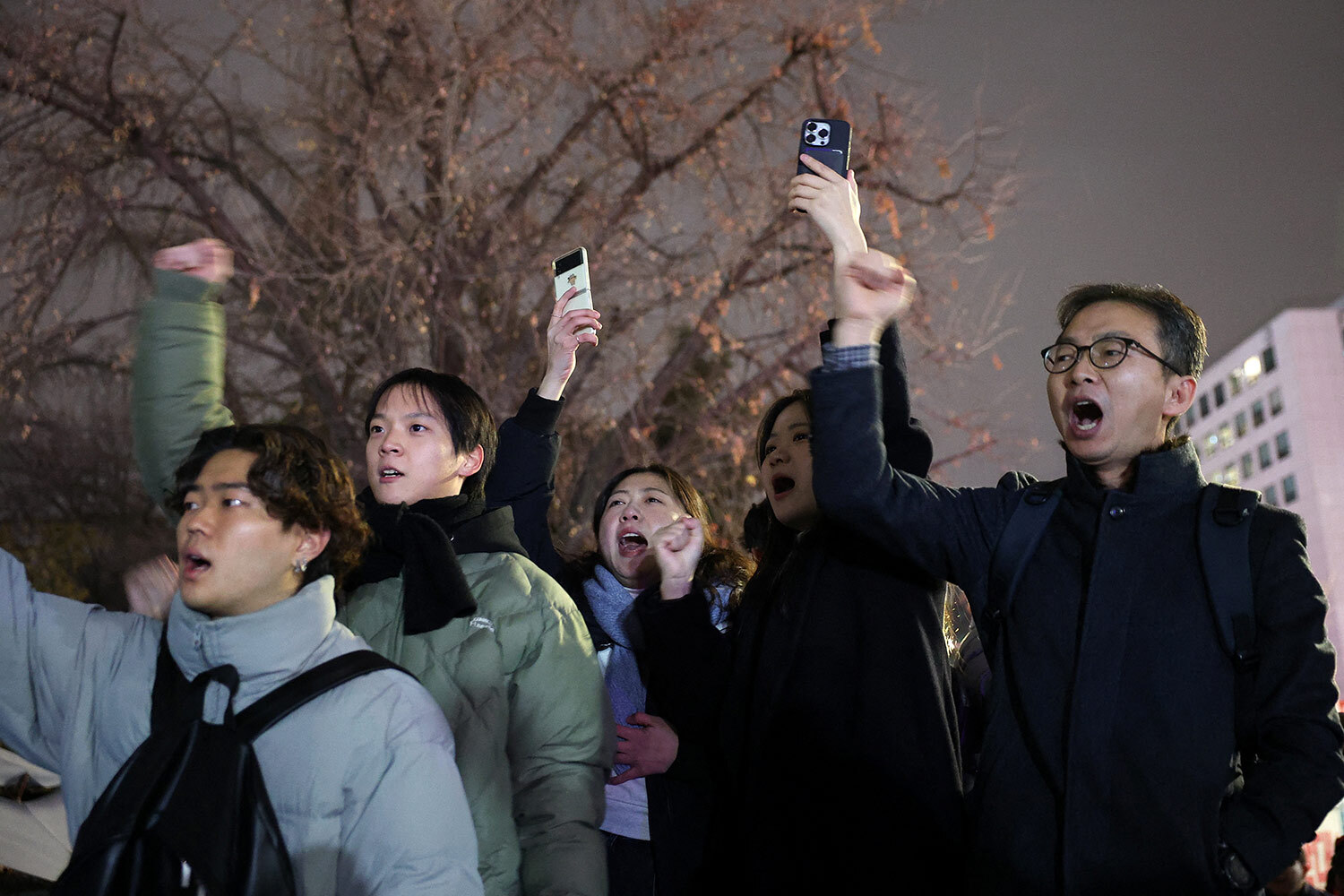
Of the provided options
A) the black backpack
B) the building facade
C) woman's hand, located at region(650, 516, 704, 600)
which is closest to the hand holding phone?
woman's hand, located at region(650, 516, 704, 600)

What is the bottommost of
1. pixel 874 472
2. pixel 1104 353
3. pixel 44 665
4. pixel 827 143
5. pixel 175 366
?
pixel 44 665

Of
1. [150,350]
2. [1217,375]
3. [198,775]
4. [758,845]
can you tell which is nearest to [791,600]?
[758,845]

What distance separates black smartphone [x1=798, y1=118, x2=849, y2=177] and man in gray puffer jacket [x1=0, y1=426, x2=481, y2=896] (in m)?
1.30

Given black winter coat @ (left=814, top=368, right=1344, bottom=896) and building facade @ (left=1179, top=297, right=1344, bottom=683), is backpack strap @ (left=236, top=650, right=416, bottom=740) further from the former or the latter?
building facade @ (left=1179, top=297, right=1344, bottom=683)

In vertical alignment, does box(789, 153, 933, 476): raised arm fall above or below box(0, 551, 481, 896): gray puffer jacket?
above

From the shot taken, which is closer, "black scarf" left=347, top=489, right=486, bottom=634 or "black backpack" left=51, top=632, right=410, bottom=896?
"black backpack" left=51, top=632, right=410, bottom=896

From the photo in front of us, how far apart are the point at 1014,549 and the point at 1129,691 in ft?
1.15

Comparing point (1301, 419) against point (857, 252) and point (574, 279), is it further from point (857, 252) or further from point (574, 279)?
point (857, 252)

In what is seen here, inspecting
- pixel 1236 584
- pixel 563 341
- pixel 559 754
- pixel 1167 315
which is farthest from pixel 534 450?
pixel 1236 584

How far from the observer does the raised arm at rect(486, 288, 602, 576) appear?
3357 mm

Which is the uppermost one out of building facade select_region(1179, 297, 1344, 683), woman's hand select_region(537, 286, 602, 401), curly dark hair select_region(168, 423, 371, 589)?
building facade select_region(1179, 297, 1344, 683)

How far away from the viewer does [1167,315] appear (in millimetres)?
2316

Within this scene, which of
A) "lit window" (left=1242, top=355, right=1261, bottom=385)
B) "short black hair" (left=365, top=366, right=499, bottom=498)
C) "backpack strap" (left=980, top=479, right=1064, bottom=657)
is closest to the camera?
"backpack strap" (left=980, top=479, right=1064, bottom=657)

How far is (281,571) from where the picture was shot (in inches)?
82.1
